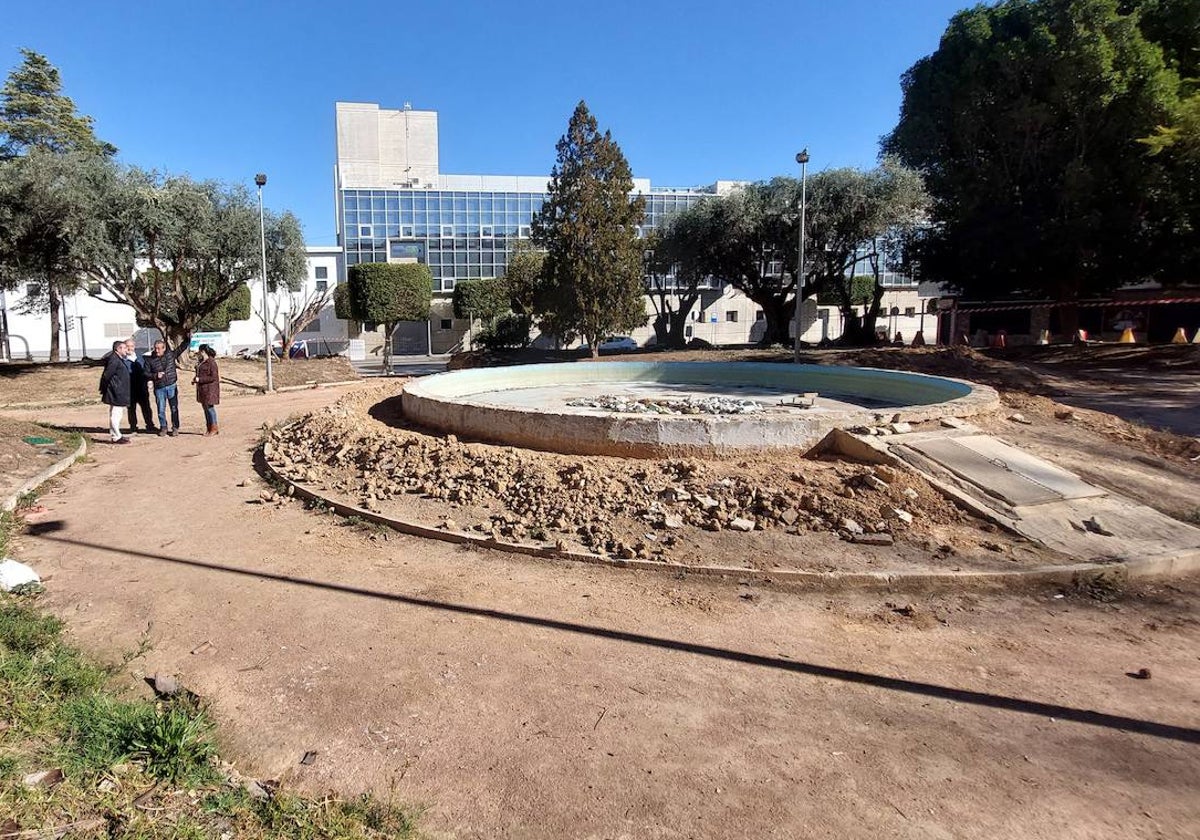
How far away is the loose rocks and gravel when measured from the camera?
221 inches

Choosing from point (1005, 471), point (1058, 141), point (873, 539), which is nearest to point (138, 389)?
point (873, 539)

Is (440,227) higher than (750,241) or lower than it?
higher

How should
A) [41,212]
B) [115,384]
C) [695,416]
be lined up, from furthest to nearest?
[41,212] → [115,384] → [695,416]

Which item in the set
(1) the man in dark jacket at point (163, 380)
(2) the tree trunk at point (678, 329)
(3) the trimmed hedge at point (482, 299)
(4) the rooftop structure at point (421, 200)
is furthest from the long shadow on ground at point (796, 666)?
(4) the rooftop structure at point (421, 200)

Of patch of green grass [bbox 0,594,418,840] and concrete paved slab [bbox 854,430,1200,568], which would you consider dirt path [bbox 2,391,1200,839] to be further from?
concrete paved slab [bbox 854,430,1200,568]

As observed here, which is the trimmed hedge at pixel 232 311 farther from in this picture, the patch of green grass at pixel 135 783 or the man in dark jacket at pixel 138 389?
the patch of green grass at pixel 135 783

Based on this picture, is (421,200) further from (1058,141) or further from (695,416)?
(695,416)

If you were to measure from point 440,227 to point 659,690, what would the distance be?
5852 centimetres

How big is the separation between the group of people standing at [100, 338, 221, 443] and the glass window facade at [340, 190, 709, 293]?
144 ft

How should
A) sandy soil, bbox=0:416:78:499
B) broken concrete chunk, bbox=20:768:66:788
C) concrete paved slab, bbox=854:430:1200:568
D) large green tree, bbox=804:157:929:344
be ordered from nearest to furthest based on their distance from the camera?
broken concrete chunk, bbox=20:768:66:788
concrete paved slab, bbox=854:430:1200:568
sandy soil, bbox=0:416:78:499
large green tree, bbox=804:157:929:344

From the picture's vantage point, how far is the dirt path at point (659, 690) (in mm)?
2781

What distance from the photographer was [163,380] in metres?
11.2

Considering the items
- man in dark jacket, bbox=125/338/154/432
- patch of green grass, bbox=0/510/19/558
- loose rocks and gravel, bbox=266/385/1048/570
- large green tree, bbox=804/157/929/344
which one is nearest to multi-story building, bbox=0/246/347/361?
large green tree, bbox=804/157/929/344

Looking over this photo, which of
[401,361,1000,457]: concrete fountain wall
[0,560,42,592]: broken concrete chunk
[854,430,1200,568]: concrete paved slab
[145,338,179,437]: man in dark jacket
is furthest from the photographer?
[145,338,179,437]: man in dark jacket
